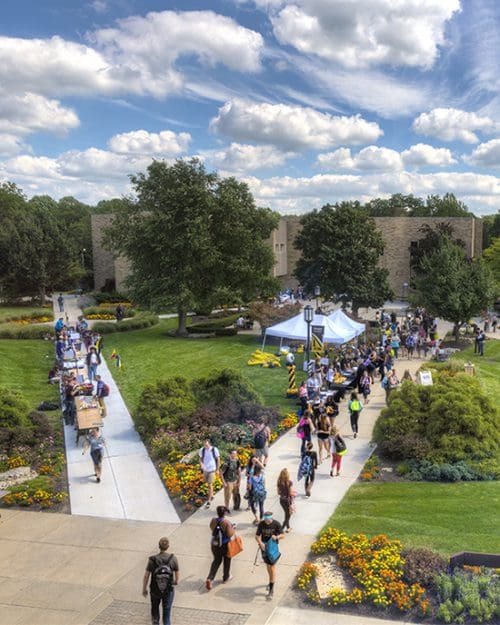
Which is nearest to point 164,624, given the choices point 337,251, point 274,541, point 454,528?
point 274,541

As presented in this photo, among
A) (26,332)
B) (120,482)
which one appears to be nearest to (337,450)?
(120,482)

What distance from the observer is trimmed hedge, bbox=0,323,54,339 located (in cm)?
3466

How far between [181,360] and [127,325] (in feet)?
38.3

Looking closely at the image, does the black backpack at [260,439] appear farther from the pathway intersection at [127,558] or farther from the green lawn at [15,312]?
the green lawn at [15,312]

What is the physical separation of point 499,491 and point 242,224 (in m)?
26.4

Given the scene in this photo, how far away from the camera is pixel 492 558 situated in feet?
27.5

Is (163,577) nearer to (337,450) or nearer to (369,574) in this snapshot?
(369,574)

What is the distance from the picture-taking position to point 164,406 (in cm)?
1695

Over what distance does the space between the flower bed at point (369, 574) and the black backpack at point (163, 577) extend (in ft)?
7.03

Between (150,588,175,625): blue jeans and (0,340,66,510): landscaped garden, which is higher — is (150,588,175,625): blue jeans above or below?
above

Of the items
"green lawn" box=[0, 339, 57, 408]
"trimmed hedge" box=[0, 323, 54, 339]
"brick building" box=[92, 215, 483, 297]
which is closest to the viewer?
"green lawn" box=[0, 339, 57, 408]

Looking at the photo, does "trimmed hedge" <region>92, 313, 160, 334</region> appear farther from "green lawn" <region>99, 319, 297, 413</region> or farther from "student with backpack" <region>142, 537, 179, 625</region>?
"student with backpack" <region>142, 537, 179, 625</region>

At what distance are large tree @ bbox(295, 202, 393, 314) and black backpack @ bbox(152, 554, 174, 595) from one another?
37.4m

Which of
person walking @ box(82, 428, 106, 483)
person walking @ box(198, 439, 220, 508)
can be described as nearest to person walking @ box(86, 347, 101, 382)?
person walking @ box(82, 428, 106, 483)
